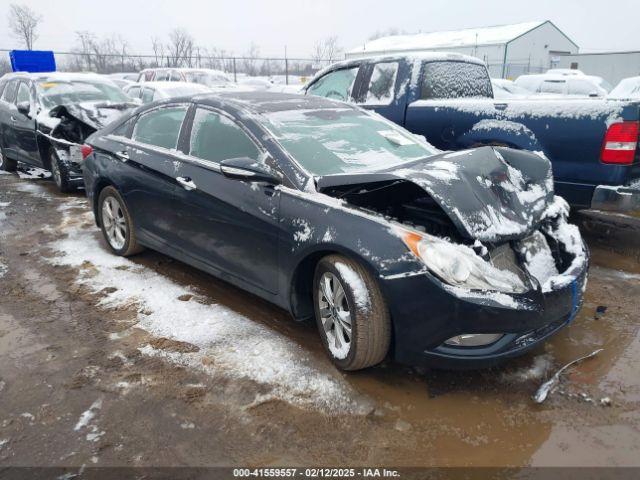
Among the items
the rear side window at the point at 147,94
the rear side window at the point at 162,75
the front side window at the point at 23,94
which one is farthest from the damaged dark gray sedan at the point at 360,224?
the rear side window at the point at 162,75

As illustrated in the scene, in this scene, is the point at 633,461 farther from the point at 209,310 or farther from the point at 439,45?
the point at 439,45

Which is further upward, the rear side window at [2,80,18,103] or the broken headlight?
the rear side window at [2,80,18,103]

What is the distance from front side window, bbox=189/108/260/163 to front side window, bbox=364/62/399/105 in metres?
2.81

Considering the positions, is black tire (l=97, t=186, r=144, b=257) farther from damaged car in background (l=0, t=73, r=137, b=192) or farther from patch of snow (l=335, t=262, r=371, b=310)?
patch of snow (l=335, t=262, r=371, b=310)

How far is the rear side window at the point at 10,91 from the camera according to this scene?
8.27m

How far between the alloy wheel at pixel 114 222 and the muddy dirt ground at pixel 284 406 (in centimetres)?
113

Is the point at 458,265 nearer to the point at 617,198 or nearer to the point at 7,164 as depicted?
the point at 617,198

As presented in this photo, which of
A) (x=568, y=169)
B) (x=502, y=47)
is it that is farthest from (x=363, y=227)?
(x=502, y=47)

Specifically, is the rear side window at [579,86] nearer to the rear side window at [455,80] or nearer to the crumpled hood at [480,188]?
the rear side window at [455,80]

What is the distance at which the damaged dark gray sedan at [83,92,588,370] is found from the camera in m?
2.54

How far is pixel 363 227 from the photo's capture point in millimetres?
2684

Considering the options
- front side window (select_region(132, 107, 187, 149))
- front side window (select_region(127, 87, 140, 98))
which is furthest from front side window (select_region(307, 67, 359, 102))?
front side window (select_region(127, 87, 140, 98))

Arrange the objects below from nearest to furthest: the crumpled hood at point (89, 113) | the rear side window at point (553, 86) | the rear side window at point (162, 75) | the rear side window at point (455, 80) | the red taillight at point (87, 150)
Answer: the red taillight at point (87, 150) → the rear side window at point (455, 80) → the crumpled hood at point (89, 113) → the rear side window at point (553, 86) → the rear side window at point (162, 75)

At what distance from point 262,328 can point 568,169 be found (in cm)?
318
